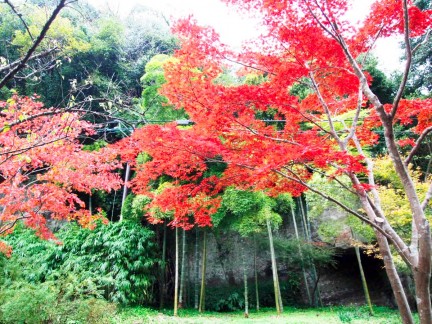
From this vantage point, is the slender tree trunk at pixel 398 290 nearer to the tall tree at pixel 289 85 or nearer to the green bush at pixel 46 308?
the tall tree at pixel 289 85

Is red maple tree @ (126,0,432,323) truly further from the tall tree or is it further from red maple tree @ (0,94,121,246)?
red maple tree @ (0,94,121,246)

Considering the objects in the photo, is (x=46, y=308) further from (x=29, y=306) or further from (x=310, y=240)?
(x=310, y=240)

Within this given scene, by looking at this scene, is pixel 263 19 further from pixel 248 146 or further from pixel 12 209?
pixel 12 209

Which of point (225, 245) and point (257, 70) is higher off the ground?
point (257, 70)

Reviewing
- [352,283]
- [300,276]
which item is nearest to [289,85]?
[300,276]

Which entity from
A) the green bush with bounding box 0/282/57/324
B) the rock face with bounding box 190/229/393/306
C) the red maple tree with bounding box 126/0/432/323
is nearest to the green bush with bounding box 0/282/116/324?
the green bush with bounding box 0/282/57/324

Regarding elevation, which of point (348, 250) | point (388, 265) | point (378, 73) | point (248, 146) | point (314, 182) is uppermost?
point (378, 73)

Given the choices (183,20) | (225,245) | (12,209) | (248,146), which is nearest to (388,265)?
(248,146)

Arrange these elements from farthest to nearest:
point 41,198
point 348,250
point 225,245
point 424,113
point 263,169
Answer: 1. point 225,245
2. point 348,250
3. point 41,198
4. point 424,113
5. point 263,169

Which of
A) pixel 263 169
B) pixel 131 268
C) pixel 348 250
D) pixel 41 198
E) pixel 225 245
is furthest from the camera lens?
pixel 225 245

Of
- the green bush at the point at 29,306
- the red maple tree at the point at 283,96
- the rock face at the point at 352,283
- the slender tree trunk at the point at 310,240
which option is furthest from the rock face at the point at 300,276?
the red maple tree at the point at 283,96

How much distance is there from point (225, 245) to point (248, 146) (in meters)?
8.22

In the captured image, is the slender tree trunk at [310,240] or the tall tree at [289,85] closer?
the tall tree at [289,85]

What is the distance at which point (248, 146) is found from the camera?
4.10 m
